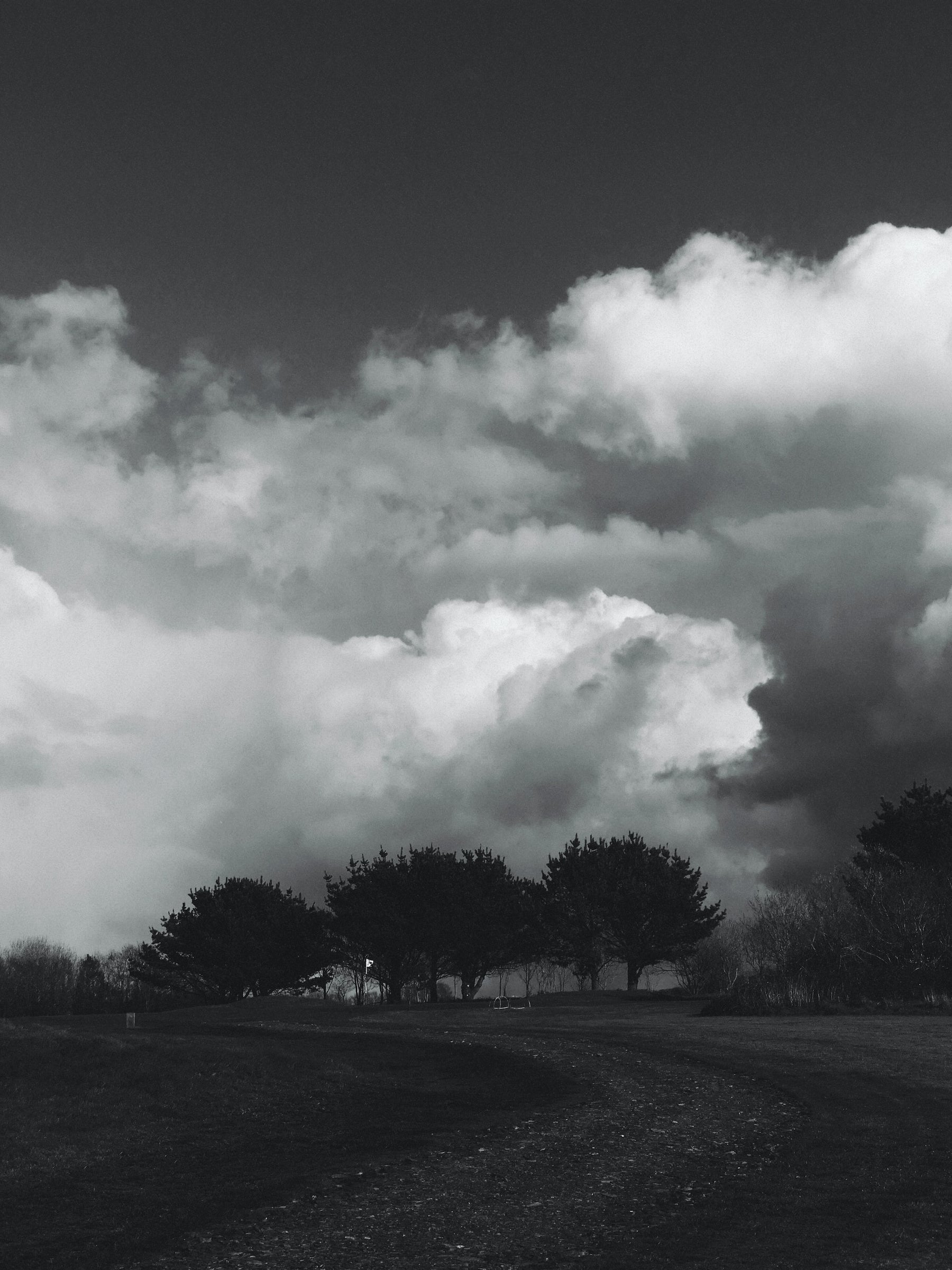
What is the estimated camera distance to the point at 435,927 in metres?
87.4

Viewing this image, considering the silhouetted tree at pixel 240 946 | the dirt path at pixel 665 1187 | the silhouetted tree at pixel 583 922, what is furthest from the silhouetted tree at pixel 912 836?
the dirt path at pixel 665 1187

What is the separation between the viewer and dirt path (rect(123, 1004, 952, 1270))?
1205 centimetres

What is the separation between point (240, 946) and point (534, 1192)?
78.0m

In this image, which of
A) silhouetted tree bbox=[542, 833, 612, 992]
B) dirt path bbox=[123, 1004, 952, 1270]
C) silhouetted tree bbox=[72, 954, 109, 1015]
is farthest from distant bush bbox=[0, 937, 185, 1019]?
dirt path bbox=[123, 1004, 952, 1270]

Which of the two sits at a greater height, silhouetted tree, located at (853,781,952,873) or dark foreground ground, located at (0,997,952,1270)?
silhouetted tree, located at (853,781,952,873)

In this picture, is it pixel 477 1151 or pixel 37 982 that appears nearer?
pixel 477 1151

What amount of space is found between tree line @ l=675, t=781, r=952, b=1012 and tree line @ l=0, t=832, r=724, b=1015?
5.43 metres

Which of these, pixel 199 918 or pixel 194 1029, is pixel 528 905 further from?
pixel 194 1029

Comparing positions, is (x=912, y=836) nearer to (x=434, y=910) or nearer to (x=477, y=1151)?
(x=434, y=910)

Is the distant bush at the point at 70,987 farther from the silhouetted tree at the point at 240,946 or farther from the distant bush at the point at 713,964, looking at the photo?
the distant bush at the point at 713,964

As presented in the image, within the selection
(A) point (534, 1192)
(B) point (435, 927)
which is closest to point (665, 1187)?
(A) point (534, 1192)

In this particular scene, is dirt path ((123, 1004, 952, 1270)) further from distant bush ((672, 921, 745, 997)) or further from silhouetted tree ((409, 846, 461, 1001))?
silhouetted tree ((409, 846, 461, 1001))

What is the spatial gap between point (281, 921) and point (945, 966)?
50288 millimetres

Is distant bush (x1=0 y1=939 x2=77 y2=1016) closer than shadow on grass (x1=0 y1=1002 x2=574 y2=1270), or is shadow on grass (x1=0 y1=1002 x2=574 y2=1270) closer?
shadow on grass (x1=0 y1=1002 x2=574 y2=1270)
